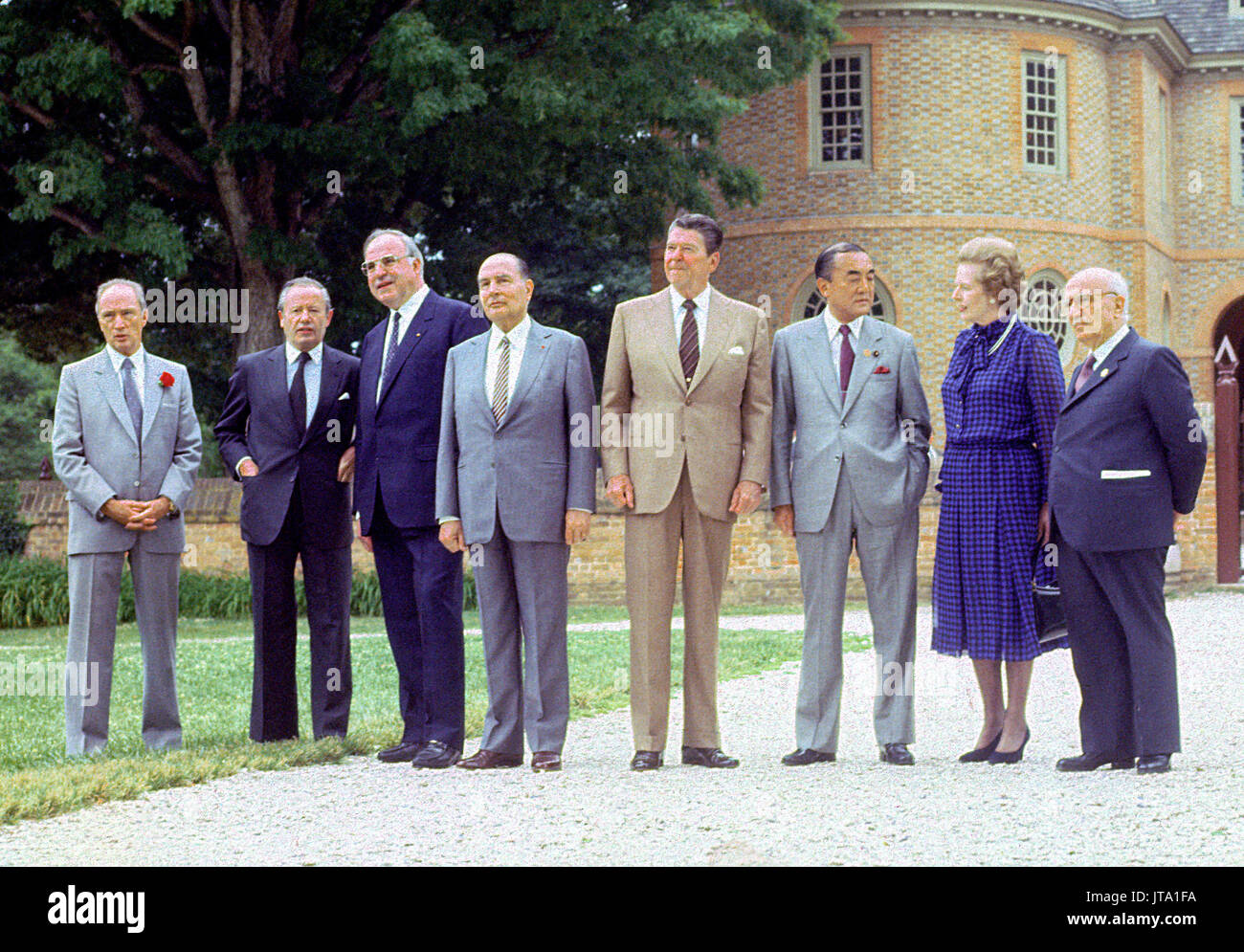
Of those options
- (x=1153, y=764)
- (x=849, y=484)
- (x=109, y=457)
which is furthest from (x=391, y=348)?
(x=1153, y=764)

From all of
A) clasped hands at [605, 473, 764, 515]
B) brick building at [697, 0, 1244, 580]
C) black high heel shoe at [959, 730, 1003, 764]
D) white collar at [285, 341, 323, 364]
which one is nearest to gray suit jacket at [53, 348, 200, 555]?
white collar at [285, 341, 323, 364]

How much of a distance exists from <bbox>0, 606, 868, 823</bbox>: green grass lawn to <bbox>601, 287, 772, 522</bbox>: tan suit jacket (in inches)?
75.9

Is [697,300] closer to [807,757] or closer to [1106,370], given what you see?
[1106,370]

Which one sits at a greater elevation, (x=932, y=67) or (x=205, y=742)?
(x=932, y=67)

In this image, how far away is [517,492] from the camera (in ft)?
23.1

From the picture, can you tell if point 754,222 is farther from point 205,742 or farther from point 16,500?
point 205,742

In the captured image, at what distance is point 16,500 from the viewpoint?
2022 cm

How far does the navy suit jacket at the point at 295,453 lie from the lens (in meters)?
7.65

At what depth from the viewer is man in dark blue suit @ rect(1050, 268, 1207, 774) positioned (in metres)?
6.73

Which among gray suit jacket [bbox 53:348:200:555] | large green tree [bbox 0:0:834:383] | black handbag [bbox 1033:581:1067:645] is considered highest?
large green tree [bbox 0:0:834:383]

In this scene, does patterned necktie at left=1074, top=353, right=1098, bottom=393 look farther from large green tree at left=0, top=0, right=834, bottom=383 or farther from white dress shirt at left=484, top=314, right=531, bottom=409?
large green tree at left=0, top=0, right=834, bottom=383

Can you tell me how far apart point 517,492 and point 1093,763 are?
8.97 feet

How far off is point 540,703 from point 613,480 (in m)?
1.04

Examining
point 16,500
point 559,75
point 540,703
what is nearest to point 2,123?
point 16,500
